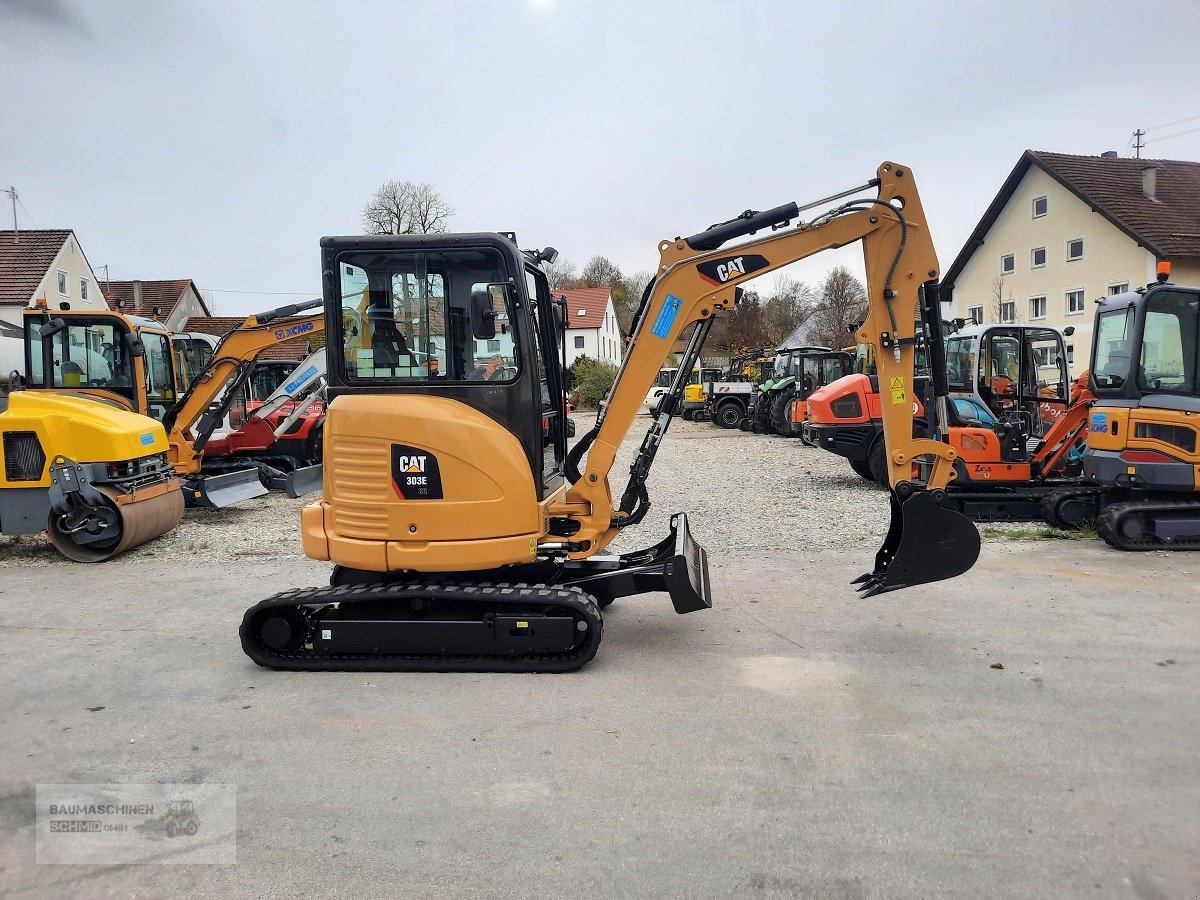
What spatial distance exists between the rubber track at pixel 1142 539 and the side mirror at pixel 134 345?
36.9ft

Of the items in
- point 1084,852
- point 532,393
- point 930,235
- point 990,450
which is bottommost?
point 1084,852

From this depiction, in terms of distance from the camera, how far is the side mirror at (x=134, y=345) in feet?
33.4

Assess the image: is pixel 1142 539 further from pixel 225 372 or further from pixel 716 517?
pixel 225 372

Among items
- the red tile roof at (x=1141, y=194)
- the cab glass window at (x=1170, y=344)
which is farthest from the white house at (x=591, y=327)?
the cab glass window at (x=1170, y=344)

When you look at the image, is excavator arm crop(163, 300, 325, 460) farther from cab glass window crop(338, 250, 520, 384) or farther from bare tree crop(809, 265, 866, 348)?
bare tree crop(809, 265, 866, 348)

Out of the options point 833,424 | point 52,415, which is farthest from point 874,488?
point 52,415

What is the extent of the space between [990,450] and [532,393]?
714 cm

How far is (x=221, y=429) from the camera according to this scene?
13.4 metres

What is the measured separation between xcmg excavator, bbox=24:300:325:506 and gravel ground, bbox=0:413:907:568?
58cm

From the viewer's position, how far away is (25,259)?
101 ft

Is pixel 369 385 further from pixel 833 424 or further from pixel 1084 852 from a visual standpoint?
pixel 833 424

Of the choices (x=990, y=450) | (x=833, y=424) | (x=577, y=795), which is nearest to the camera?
(x=577, y=795)

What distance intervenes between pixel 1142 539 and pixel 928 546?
4.48 meters

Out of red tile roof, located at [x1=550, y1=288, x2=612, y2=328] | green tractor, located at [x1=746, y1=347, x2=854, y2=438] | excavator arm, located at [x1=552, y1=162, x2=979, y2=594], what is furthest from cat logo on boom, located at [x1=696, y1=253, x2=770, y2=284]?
red tile roof, located at [x1=550, y1=288, x2=612, y2=328]
